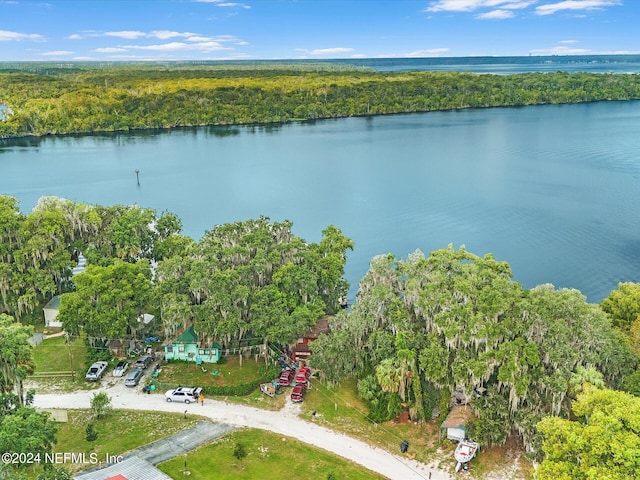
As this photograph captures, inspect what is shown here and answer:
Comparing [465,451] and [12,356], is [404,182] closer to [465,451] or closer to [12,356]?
[465,451]

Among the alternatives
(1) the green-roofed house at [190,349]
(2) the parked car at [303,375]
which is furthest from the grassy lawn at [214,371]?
(2) the parked car at [303,375]

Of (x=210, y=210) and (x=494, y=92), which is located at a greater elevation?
(x=494, y=92)

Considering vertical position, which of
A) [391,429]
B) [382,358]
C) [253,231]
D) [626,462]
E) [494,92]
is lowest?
[391,429]

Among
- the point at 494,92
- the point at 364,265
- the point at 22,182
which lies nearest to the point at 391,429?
the point at 364,265

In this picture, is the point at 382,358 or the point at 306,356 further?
the point at 306,356

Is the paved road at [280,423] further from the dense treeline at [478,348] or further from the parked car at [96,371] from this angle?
the dense treeline at [478,348]

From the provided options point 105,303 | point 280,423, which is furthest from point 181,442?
point 105,303

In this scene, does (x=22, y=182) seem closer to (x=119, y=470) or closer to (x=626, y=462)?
(x=119, y=470)

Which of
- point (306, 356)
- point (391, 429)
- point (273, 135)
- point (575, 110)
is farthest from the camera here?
point (575, 110)
